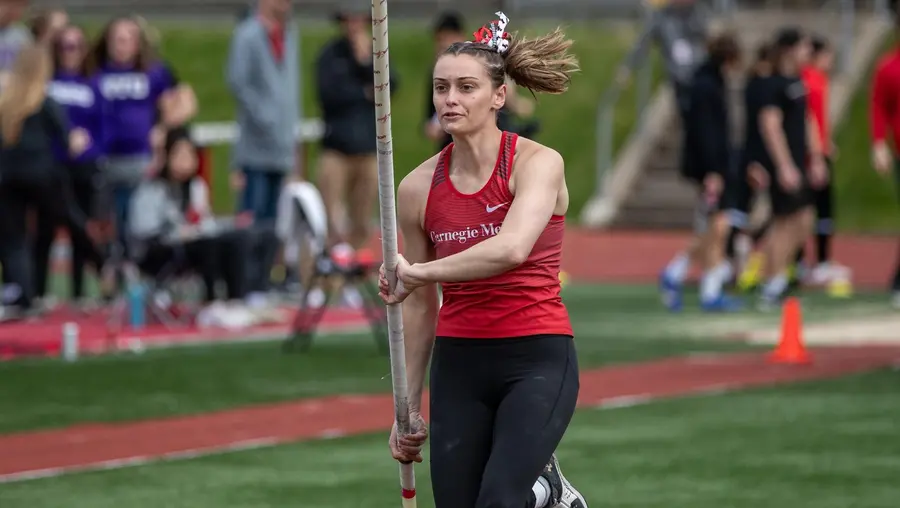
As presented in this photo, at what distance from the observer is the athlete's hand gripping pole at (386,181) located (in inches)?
230

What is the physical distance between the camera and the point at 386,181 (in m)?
5.93

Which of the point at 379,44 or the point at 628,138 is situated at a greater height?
the point at 379,44

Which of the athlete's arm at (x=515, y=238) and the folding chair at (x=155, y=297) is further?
the folding chair at (x=155, y=297)

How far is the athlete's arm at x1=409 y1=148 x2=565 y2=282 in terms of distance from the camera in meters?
6.05

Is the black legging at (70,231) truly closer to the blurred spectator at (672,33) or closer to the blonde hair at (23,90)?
the blonde hair at (23,90)

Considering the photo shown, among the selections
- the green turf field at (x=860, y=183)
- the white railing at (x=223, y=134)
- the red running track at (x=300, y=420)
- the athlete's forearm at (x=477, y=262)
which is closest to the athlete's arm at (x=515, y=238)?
the athlete's forearm at (x=477, y=262)

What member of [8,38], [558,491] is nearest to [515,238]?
[558,491]

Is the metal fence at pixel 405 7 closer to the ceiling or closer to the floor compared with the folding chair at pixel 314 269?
closer to the ceiling

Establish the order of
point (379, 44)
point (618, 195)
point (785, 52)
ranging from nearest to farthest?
point (379, 44)
point (785, 52)
point (618, 195)

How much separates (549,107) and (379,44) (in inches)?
996

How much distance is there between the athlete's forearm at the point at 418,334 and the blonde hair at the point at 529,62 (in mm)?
773

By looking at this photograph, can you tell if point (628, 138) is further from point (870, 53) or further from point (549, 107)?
point (870, 53)

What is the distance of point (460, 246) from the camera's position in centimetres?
632

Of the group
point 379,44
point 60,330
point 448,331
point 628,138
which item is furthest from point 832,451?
point 628,138
